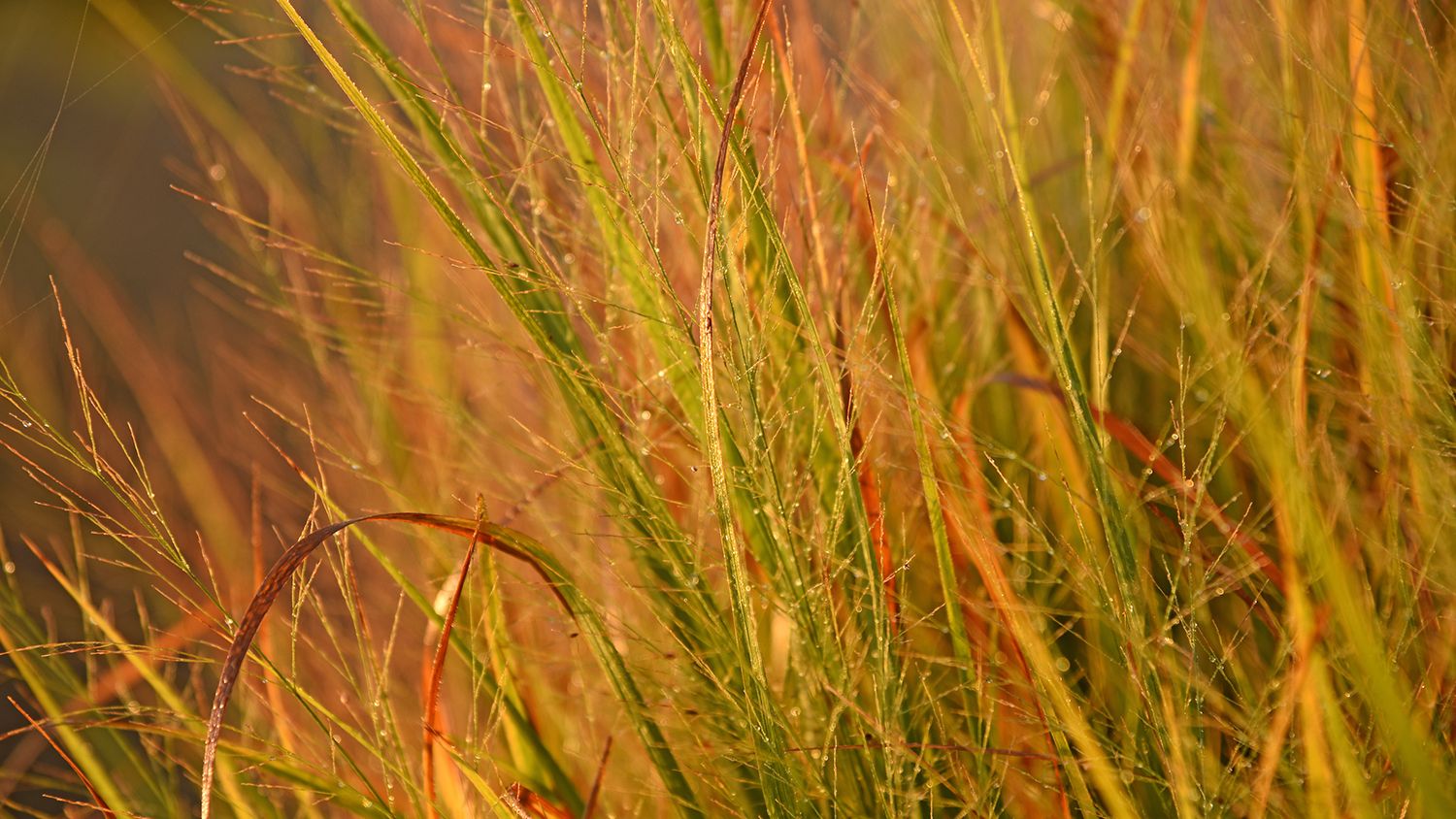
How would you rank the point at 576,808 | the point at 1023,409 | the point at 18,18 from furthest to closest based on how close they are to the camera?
the point at 18,18 < the point at 1023,409 < the point at 576,808

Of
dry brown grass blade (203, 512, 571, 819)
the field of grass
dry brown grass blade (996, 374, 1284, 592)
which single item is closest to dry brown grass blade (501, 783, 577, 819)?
the field of grass

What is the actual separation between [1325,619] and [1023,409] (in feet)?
0.77

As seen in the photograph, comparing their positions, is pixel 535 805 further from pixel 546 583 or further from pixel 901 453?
pixel 901 453

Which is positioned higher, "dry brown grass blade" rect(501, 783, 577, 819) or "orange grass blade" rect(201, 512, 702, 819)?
"orange grass blade" rect(201, 512, 702, 819)

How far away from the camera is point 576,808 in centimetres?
50

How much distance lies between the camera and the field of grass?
14.7 inches

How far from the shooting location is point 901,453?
0.53 meters

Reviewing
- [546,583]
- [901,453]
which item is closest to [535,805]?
[546,583]

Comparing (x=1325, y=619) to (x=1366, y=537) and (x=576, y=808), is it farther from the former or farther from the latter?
(x=576, y=808)

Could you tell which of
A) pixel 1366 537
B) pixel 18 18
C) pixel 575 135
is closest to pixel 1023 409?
pixel 1366 537

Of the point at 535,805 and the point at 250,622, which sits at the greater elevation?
the point at 250,622

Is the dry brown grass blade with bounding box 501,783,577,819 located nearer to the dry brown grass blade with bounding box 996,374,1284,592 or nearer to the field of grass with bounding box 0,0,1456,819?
Result: the field of grass with bounding box 0,0,1456,819

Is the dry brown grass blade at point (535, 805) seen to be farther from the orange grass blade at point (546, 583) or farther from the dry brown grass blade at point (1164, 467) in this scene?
the dry brown grass blade at point (1164, 467)

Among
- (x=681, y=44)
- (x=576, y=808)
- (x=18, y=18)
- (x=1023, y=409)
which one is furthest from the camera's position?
(x=18, y=18)
